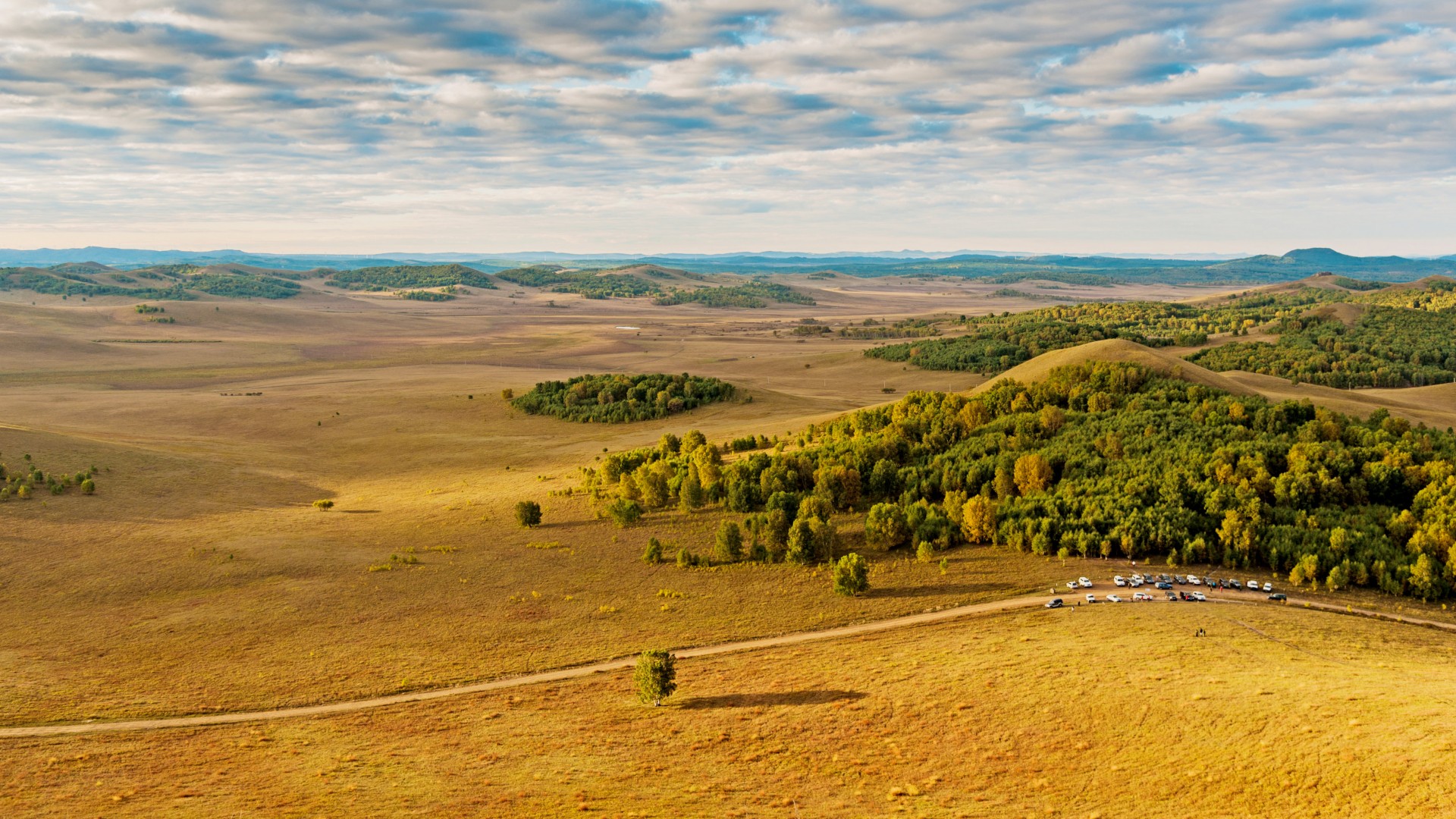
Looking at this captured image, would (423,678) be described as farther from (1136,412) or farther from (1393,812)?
(1136,412)

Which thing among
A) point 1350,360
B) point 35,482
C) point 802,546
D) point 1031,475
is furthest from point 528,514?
point 1350,360

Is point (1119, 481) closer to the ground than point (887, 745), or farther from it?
farther from it

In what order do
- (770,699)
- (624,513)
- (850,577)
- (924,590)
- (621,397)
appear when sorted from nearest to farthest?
(770,699), (850,577), (924,590), (624,513), (621,397)

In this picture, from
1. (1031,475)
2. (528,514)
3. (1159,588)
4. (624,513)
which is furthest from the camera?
(528,514)

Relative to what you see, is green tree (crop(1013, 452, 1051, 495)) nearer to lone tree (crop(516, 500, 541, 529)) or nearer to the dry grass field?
the dry grass field

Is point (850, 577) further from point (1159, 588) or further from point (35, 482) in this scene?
point (35, 482)

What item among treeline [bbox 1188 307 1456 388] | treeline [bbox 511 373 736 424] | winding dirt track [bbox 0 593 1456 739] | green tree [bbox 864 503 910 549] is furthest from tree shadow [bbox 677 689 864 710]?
treeline [bbox 1188 307 1456 388]

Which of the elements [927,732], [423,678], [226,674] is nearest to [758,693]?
[927,732]
